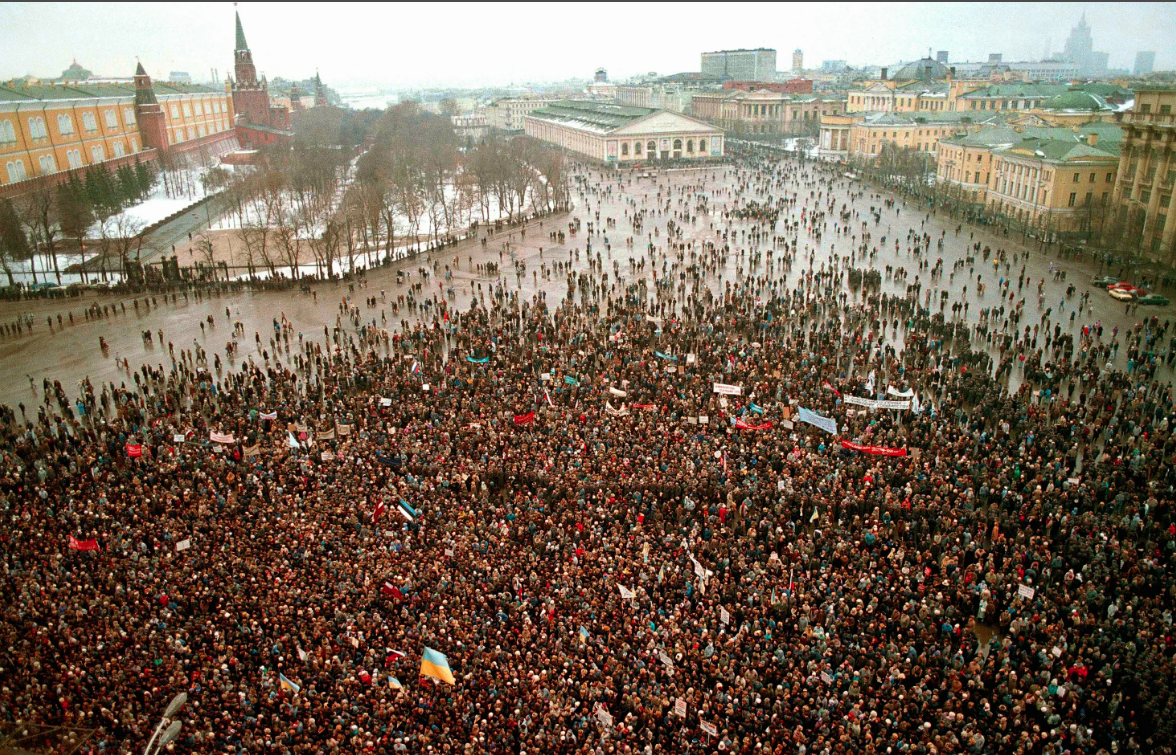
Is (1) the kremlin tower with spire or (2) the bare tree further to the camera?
(1) the kremlin tower with spire

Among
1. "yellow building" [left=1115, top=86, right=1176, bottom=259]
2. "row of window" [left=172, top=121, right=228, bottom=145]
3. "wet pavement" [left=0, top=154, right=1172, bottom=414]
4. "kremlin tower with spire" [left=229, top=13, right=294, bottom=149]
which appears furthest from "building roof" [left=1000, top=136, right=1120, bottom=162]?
"kremlin tower with spire" [left=229, top=13, right=294, bottom=149]

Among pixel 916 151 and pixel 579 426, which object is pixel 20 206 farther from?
pixel 916 151

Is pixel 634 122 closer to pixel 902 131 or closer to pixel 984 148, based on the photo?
pixel 902 131

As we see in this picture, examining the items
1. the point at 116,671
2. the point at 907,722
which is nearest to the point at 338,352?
the point at 116,671

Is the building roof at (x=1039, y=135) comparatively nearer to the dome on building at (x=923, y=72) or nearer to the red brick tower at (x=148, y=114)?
the dome on building at (x=923, y=72)

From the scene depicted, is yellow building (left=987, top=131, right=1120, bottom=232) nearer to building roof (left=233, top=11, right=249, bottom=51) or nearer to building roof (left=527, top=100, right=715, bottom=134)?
building roof (left=527, top=100, right=715, bottom=134)
